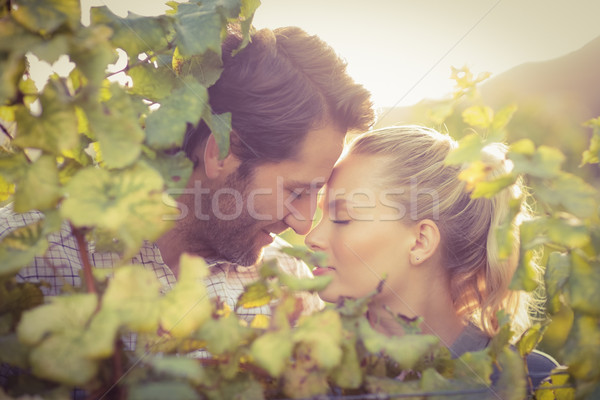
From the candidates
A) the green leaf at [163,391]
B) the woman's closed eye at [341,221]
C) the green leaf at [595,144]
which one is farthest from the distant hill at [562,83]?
the green leaf at [163,391]

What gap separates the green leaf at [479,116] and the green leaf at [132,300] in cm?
49

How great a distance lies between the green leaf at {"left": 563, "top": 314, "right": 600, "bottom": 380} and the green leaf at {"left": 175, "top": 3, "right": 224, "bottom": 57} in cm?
68

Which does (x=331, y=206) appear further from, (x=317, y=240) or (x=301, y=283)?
(x=301, y=283)

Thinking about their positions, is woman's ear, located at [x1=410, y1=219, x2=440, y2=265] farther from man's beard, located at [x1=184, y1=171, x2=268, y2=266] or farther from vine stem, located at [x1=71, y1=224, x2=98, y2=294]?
vine stem, located at [x1=71, y1=224, x2=98, y2=294]

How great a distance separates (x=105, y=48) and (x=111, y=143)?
4.5 inches

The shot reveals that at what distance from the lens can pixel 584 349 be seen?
21.6 inches

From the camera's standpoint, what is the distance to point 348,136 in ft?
6.51

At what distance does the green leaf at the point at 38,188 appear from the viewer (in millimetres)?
497

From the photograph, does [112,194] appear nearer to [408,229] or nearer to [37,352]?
[37,352]

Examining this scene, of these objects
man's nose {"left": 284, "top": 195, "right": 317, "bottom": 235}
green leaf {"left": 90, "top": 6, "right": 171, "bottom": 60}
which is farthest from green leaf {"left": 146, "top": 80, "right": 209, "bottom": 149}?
man's nose {"left": 284, "top": 195, "right": 317, "bottom": 235}

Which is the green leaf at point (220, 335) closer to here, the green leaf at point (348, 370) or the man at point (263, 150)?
the green leaf at point (348, 370)

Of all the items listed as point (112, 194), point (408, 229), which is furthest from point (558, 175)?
point (408, 229)

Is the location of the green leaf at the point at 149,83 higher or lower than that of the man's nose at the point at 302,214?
higher

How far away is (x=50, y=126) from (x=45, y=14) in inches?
5.2
